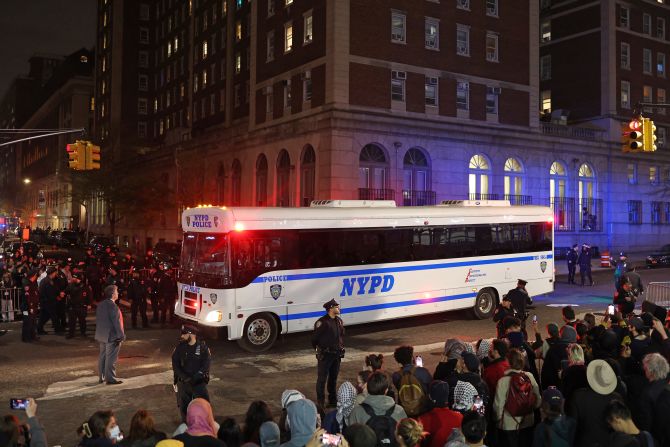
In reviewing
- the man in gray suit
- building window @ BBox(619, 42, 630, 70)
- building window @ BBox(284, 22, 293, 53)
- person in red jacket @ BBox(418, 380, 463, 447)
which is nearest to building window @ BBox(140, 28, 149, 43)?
building window @ BBox(284, 22, 293, 53)

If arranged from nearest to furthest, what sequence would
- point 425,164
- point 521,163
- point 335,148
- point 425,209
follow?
point 425,209, point 335,148, point 425,164, point 521,163

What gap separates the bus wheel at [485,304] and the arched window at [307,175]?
1886cm

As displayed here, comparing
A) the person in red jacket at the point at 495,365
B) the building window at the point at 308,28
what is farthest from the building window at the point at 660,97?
the person in red jacket at the point at 495,365

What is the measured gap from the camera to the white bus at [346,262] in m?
15.0

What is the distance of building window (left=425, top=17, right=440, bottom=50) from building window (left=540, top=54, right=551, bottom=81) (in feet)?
74.9

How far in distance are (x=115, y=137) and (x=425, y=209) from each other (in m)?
51.5

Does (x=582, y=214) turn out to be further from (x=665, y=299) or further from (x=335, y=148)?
(x=665, y=299)

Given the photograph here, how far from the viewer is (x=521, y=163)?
43656 mm

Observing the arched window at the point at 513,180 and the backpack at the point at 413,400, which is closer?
the backpack at the point at 413,400

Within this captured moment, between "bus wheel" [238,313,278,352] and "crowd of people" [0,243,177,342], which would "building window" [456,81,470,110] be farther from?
"bus wheel" [238,313,278,352]

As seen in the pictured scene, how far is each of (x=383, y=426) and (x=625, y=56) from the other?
5536 cm

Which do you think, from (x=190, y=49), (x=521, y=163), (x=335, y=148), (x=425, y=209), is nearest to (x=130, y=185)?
(x=190, y=49)

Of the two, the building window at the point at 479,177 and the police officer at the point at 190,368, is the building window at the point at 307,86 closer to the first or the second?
the building window at the point at 479,177

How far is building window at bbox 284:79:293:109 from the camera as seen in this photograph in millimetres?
40834
